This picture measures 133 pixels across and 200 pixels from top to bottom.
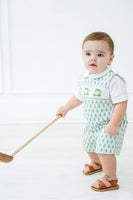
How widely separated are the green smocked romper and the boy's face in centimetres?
4

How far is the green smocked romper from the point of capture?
41.5 inches

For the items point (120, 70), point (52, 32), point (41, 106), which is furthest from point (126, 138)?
point (52, 32)

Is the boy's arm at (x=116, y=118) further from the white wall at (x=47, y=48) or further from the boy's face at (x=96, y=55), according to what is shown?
the white wall at (x=47, y=48)

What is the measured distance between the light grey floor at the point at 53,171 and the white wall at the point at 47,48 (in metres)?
0.34

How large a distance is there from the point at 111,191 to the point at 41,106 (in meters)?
1.16

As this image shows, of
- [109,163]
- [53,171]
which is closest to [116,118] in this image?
[109,163]

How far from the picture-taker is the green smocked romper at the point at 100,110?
3.46 feet

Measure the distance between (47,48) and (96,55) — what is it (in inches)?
41.5

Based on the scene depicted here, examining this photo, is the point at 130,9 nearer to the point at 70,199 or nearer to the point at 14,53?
the point at 14,53

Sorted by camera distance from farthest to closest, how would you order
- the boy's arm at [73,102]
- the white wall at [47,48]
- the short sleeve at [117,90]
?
the white wall at [47,48]
the boy's arm at [73,102]
the short sleeve at [117,90]

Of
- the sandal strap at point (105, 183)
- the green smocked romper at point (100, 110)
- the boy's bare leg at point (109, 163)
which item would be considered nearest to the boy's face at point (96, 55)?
the green smocked romper at point (100, 110)

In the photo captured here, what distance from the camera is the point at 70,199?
3.42ft

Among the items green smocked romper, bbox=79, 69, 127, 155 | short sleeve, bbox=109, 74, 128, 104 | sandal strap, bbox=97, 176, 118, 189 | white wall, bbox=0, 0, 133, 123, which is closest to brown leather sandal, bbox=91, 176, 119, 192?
sandal strap, bbox=97, 176, 118, 189

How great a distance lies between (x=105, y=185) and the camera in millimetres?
1113
